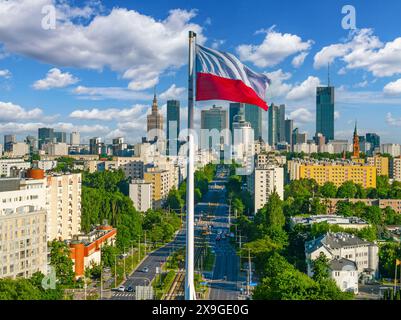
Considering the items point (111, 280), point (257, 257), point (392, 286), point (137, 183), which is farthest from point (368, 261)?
point (137, 183)

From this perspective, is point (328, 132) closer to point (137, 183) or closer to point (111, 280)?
point (137, 183)

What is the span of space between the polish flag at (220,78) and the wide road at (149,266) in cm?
498

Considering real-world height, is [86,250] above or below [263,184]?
below

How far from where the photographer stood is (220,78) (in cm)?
239

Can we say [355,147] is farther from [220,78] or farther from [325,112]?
[220,78]

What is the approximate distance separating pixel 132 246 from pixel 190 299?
8.95 m

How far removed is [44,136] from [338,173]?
2503 cm

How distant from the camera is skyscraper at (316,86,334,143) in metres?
42.8

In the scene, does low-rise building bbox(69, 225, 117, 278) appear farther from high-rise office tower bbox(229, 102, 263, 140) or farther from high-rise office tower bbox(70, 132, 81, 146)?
high-rise office tower bbox(70, 132, 81, 146)

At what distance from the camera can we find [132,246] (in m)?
11.0

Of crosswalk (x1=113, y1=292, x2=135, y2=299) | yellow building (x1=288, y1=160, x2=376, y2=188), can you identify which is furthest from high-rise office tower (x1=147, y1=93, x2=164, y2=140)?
crosswalk (x1=113, y1=292, x2=135, y2=299)

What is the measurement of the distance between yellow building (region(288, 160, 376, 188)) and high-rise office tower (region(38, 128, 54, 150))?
2081 cm

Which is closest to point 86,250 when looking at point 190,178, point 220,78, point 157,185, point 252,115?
point 190,178

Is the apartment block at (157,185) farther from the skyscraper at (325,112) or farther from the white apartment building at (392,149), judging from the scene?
the skyscraper at (325,112)
